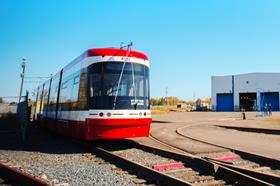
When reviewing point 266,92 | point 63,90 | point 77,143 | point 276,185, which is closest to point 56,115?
point 63,90

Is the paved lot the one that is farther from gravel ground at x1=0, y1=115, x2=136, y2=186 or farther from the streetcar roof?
the streetcar roof

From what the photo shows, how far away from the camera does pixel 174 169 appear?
7773mm

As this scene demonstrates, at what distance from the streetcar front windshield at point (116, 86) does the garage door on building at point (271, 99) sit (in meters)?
54.7

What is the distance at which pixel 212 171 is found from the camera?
7.15 metres

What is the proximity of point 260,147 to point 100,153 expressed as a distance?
243 inches

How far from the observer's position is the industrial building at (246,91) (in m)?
61.0

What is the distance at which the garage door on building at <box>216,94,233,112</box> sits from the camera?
216 ft

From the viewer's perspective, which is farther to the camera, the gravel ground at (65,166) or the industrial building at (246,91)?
the industrial building at (246,91)

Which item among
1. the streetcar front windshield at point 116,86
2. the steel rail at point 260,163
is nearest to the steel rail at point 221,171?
the steel rail at point 260,163

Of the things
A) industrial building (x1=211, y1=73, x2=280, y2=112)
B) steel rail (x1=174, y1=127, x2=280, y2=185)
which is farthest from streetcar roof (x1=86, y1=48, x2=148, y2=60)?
industrial building (x1=211, y1=73, x2=280, y2=112)

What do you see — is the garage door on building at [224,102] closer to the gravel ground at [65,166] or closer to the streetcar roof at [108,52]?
the streetcar roof at [108,52]

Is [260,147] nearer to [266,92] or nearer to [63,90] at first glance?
[63,90]

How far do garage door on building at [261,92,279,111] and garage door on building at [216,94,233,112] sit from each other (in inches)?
262

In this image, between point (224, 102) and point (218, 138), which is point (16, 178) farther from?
point (224, 102)
